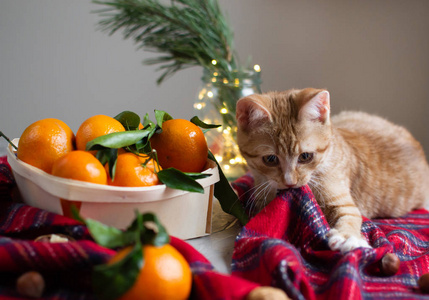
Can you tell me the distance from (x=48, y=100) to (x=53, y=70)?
182mm

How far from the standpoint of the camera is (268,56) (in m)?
2.27

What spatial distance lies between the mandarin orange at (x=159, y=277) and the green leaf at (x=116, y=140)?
1.02ft

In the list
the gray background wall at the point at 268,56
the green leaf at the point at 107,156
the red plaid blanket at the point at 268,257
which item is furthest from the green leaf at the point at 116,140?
the gray background wall at the point at 268,56

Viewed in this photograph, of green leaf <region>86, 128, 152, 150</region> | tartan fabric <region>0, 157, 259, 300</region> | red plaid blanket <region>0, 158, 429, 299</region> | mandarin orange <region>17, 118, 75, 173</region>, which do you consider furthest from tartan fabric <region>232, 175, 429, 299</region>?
mandarin orange <region>17, 118, 75, 173</region>

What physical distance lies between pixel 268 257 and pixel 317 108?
0.50 m

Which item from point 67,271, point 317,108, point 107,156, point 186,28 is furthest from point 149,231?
point 186,28

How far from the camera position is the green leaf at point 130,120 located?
1.01m

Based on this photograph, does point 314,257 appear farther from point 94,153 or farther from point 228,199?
point 94,153

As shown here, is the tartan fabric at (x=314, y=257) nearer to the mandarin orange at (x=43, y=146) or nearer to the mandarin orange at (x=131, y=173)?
the mandarin orange at (x=131, y=173)

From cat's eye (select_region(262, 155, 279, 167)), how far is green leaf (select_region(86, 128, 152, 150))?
359 mm

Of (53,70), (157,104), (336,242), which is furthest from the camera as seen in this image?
(157,104)

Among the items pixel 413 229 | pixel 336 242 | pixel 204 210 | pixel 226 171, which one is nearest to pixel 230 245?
pixel 204 210

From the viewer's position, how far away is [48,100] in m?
2.31

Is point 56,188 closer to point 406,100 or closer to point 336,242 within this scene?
point 336,242
